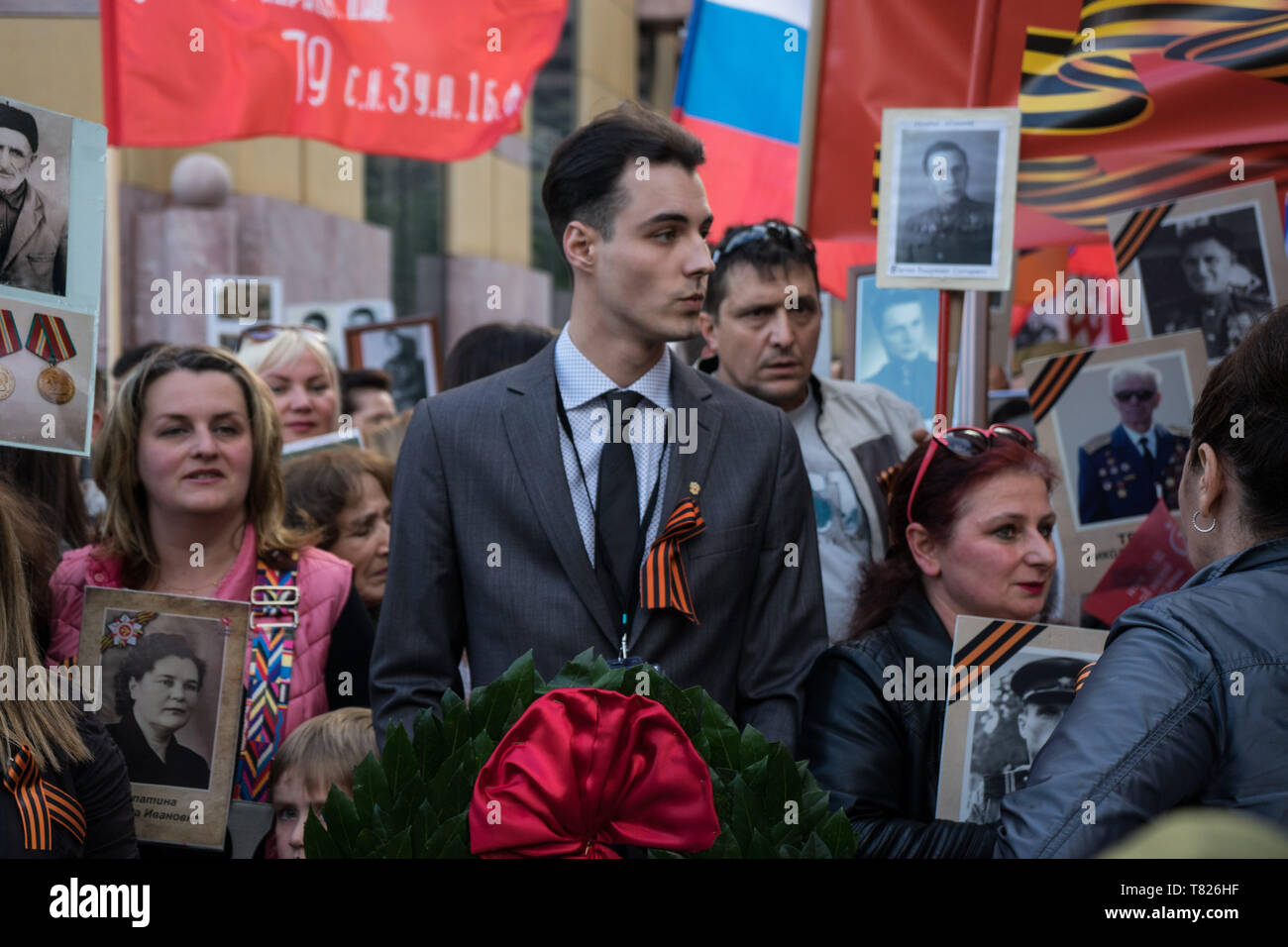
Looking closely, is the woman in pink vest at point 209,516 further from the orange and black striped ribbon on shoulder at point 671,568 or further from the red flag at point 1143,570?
the red flag at point 1143,570

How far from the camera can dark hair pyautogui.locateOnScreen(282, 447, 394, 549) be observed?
4.42 metres

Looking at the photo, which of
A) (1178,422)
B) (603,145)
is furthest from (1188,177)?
(603,145)

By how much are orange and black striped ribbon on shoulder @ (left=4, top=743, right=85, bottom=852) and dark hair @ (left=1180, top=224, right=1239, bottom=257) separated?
3331mm

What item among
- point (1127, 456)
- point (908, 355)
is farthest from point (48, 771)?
point (908, 355)

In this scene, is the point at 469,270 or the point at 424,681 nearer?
the point at 424,681

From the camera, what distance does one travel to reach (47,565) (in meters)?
3.40

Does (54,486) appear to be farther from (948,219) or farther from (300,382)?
(948,219)

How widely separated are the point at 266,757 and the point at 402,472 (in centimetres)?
82

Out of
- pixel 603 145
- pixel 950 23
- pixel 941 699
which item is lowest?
pixel 941 699

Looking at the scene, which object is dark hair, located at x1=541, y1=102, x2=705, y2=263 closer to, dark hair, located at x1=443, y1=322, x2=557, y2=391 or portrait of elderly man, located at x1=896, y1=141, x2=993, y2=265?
portrait of elderly man, located at x1=896, y1=141, x2=993, y2=265

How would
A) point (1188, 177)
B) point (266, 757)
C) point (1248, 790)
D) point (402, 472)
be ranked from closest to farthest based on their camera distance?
point (1248, 790)
point (402, 472)
point (266, 757)
point (1188, 177)

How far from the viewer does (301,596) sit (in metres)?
3.57

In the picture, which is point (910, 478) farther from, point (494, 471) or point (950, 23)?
point (950, 23)

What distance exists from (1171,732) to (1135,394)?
95.7 inches
